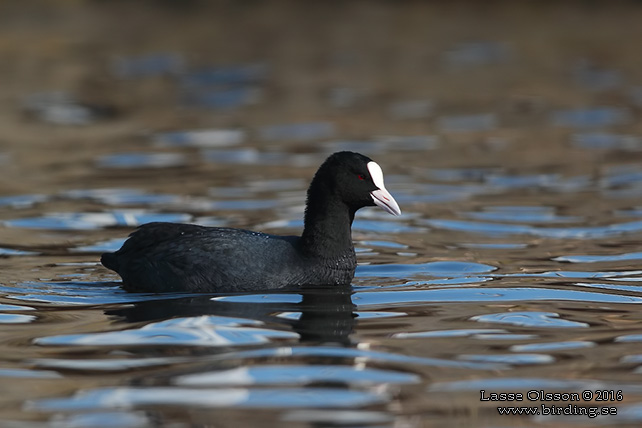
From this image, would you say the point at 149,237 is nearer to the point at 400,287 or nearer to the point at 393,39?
the point at 400,287

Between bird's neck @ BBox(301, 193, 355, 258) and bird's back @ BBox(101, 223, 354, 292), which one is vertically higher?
bird's neck @ BBox(301, 193, 355, 258)

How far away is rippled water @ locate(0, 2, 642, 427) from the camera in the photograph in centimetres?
597

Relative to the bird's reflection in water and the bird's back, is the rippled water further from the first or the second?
the bird's back

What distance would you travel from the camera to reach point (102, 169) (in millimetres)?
14680

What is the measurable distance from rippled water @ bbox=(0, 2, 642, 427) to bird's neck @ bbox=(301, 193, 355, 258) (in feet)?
1.00

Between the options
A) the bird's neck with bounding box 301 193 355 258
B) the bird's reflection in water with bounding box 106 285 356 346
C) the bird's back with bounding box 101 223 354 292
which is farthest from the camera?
the bird's neck with bounding box 301 193 355 258

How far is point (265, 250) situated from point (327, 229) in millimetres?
520

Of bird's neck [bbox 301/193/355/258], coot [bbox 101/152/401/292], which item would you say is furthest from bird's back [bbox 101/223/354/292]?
bird's neck [bbox 301/193/355/258]

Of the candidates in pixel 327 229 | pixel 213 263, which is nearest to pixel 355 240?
pixel 327 229

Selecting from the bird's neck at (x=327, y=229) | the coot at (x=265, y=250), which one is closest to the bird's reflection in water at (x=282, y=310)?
the coot at (x=265, y=250)

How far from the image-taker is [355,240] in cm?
1094

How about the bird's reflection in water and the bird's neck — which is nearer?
the bird's reflection in water

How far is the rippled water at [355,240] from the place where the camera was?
5973mm

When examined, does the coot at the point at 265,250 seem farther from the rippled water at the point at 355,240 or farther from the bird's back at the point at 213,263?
the rippled water at the point at 355,240
